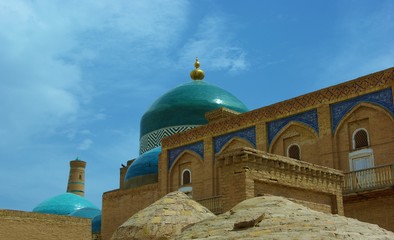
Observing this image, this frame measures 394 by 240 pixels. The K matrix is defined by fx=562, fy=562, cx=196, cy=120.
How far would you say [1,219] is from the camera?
17.7 m

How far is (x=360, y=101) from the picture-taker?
16453 millimetres

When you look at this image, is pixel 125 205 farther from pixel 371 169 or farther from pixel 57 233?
pixel 371 169

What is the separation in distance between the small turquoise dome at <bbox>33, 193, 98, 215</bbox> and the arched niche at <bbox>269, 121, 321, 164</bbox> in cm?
1790

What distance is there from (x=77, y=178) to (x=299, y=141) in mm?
26025

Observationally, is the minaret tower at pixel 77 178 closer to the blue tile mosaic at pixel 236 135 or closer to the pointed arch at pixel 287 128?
the blue tile mosaic at pixel 236 135

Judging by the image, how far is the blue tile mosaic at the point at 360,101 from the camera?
51.9ft

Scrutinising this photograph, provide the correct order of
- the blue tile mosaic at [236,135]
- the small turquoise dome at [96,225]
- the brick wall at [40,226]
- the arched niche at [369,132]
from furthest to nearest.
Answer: the small turquoise dome at [96,225]
the blue tile mosaic at [236,135]
the brick wall at [40,226]
the arched niche at [369,132]

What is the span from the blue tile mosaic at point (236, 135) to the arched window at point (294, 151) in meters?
1.46

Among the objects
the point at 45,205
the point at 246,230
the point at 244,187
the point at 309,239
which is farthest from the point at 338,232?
the point at 45,205

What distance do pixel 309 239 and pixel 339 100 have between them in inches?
485

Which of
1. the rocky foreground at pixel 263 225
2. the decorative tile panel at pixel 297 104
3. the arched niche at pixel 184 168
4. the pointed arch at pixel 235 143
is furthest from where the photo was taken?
the arched niche at pixel 184 168

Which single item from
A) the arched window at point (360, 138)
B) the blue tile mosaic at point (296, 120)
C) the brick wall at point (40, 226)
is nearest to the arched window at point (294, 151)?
the blue tile mosaic at point (296, 120)

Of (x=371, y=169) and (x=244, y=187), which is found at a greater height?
(x=371, y=169)

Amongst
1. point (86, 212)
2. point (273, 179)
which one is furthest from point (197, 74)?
point (273, 179)
